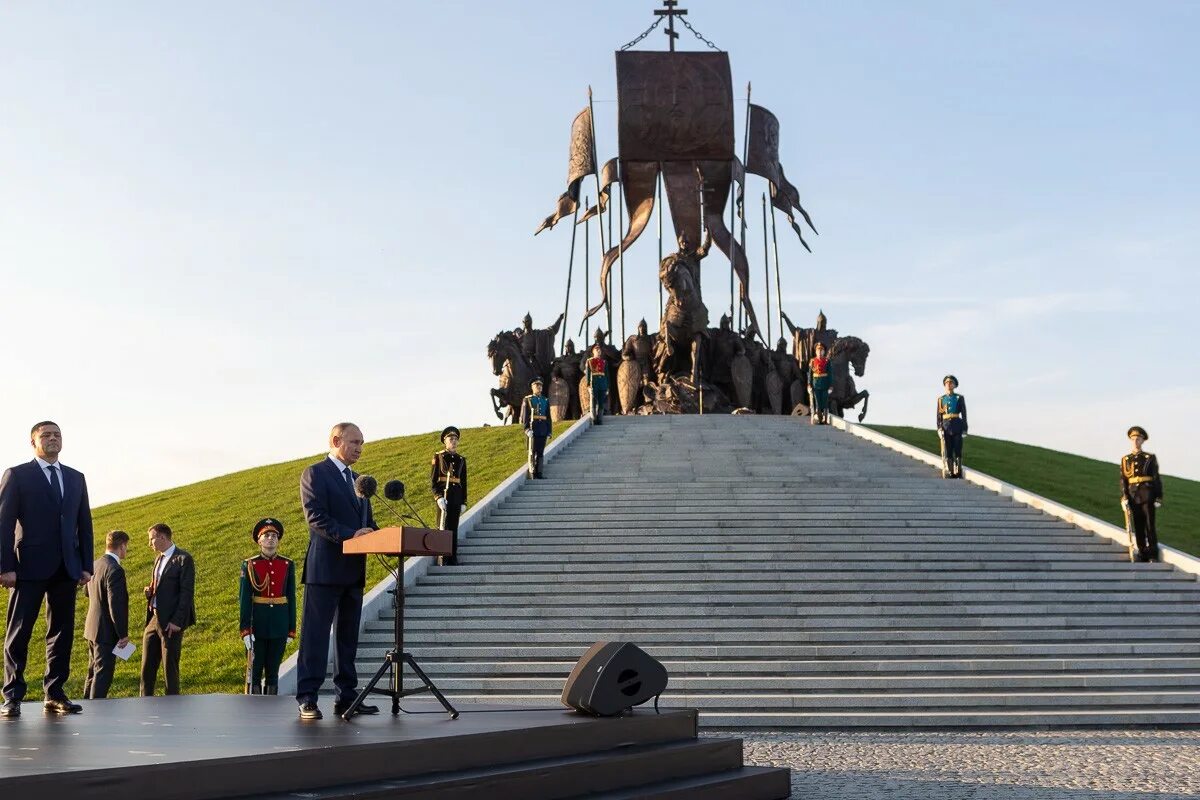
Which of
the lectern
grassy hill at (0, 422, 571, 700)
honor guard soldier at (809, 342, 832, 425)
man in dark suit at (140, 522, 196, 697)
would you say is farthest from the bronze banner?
the lectern

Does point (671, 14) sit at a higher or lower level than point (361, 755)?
higher

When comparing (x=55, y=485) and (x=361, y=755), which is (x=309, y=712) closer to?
(x=361, y=755)

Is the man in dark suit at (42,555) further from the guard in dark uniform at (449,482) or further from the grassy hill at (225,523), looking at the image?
the guard in dark uniform at (449,482)

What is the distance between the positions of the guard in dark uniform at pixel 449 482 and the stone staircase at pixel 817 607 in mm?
567

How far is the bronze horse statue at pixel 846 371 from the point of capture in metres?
31.7

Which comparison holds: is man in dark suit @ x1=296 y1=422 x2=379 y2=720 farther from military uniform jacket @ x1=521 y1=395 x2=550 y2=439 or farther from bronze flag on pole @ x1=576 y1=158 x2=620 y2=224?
bronze flag on pole @ x1=576 y1=158 x2=620 y2=224

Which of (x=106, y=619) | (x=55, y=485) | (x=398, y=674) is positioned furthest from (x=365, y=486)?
(x=106, y=619)

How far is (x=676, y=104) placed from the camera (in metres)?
33.5

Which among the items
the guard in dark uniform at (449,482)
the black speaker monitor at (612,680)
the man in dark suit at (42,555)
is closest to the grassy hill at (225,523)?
the guard in dark uniform at (449,482)

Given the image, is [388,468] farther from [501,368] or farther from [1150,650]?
[1150,650]

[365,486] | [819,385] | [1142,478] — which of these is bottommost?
[365,486]

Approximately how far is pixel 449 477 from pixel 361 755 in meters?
8.91

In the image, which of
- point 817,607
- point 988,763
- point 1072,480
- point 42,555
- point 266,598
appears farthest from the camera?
point 1072,480

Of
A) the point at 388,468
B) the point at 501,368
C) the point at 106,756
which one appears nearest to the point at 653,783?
the point at 106,756
